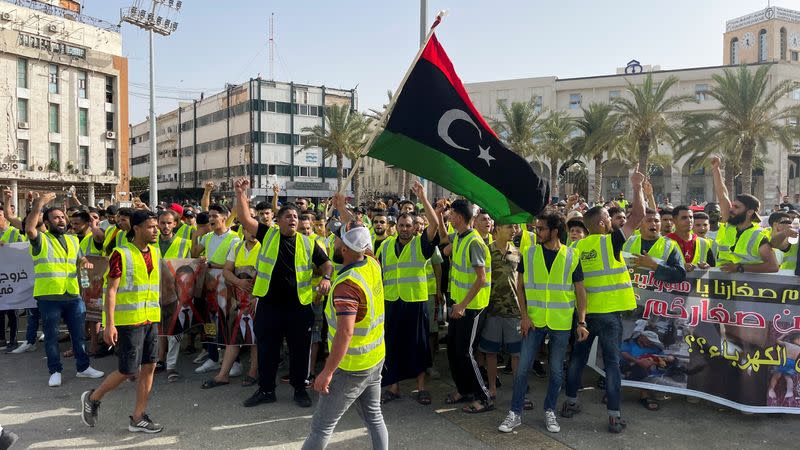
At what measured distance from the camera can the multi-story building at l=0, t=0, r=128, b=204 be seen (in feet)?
143

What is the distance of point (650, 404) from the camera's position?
5.58 m

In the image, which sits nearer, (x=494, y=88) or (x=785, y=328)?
(x=785, y=328)

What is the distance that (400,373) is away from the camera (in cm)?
574

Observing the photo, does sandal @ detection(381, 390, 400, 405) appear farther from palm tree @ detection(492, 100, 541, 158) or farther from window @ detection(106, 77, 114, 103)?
window @ detection(106, 77, 114, 103)

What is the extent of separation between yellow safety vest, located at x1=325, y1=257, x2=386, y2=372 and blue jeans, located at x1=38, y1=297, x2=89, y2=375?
402cm

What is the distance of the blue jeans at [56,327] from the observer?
20.7 feet

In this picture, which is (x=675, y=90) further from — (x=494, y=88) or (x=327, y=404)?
(x=327, y=404)

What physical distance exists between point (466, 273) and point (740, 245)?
3199 millimetres

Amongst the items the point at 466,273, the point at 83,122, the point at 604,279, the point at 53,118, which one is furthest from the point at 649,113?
the point at 53,118

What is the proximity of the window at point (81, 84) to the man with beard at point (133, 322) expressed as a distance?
50182 millimetres

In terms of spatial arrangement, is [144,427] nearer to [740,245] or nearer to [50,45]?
[740,245]

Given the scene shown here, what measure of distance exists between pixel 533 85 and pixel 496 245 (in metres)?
56.6

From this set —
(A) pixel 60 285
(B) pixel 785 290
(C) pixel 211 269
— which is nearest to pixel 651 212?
(B) pixel 785 290

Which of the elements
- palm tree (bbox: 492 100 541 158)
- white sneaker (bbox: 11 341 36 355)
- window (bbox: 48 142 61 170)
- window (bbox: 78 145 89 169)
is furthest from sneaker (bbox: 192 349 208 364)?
window (bbox: 78 145 89 169)
